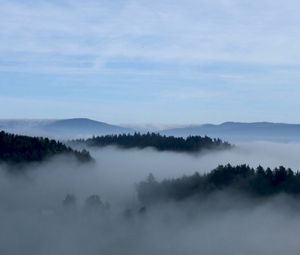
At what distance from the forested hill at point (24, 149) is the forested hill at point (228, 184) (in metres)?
28.1

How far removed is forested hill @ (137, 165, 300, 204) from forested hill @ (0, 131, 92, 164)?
2815cm

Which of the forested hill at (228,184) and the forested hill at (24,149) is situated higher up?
the forested hill at (24,149)

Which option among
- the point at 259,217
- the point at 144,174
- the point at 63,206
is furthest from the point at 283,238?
the point at 144,174

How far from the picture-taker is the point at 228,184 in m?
97.8

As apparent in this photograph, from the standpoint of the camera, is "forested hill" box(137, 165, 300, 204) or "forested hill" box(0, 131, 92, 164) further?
"forested hill" box(0, 131, 92, 164)

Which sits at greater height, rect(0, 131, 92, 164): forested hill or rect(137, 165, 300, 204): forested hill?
rect(0, 131, 92, 164): forested hill

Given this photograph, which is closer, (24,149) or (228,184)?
(228,184)

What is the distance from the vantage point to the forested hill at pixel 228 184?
9162 centimetres

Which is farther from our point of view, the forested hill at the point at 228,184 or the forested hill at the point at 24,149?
the forested hill at the point at 24,149

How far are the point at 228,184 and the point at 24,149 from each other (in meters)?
51.5

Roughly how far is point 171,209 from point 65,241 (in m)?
20.6

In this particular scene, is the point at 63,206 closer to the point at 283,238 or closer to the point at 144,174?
the point at 283,238

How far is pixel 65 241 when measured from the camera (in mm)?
83500

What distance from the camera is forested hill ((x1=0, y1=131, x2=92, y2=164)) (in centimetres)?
12888
